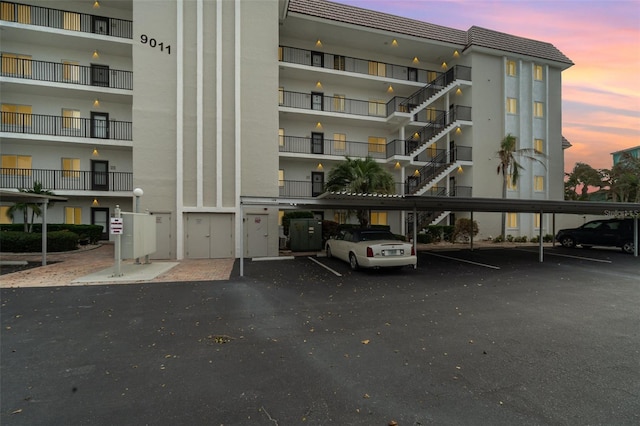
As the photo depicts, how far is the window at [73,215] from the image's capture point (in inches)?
730

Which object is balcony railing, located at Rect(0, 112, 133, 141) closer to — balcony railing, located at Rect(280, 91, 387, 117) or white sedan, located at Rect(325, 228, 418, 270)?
balcony railing, located at Rect(280, 91, 387, 117)

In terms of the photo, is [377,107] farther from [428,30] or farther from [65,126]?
[65,126]

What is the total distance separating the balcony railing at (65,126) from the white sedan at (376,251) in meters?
16.8

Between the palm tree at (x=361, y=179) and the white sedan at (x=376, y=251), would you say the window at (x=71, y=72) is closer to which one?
the palm tree at (x=361, y=179)

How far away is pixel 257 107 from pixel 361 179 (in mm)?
6491

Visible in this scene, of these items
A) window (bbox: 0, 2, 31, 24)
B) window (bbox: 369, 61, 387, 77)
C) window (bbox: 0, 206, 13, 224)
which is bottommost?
window (bbox: 0, 206, 13, 224)

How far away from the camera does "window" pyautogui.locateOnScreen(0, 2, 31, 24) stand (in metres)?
17.6

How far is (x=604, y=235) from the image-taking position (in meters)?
16.1

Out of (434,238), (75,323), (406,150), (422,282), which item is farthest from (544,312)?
(406,150)

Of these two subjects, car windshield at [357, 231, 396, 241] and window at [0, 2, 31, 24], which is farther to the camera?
window at [0, 2, 31, 24]

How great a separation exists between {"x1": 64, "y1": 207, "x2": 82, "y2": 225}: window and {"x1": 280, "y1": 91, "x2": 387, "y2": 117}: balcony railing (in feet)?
49.0

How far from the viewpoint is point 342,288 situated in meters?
7.94

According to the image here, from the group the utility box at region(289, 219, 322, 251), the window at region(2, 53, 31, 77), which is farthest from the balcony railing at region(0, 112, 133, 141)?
the utility box at region(289, 219, 322, 251)

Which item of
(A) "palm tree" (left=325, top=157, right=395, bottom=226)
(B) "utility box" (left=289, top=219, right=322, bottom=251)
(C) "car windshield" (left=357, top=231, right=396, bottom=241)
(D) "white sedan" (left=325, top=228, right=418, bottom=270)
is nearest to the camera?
(D) "white sedan" (left=325, top=228, right=418, bottom=270)
